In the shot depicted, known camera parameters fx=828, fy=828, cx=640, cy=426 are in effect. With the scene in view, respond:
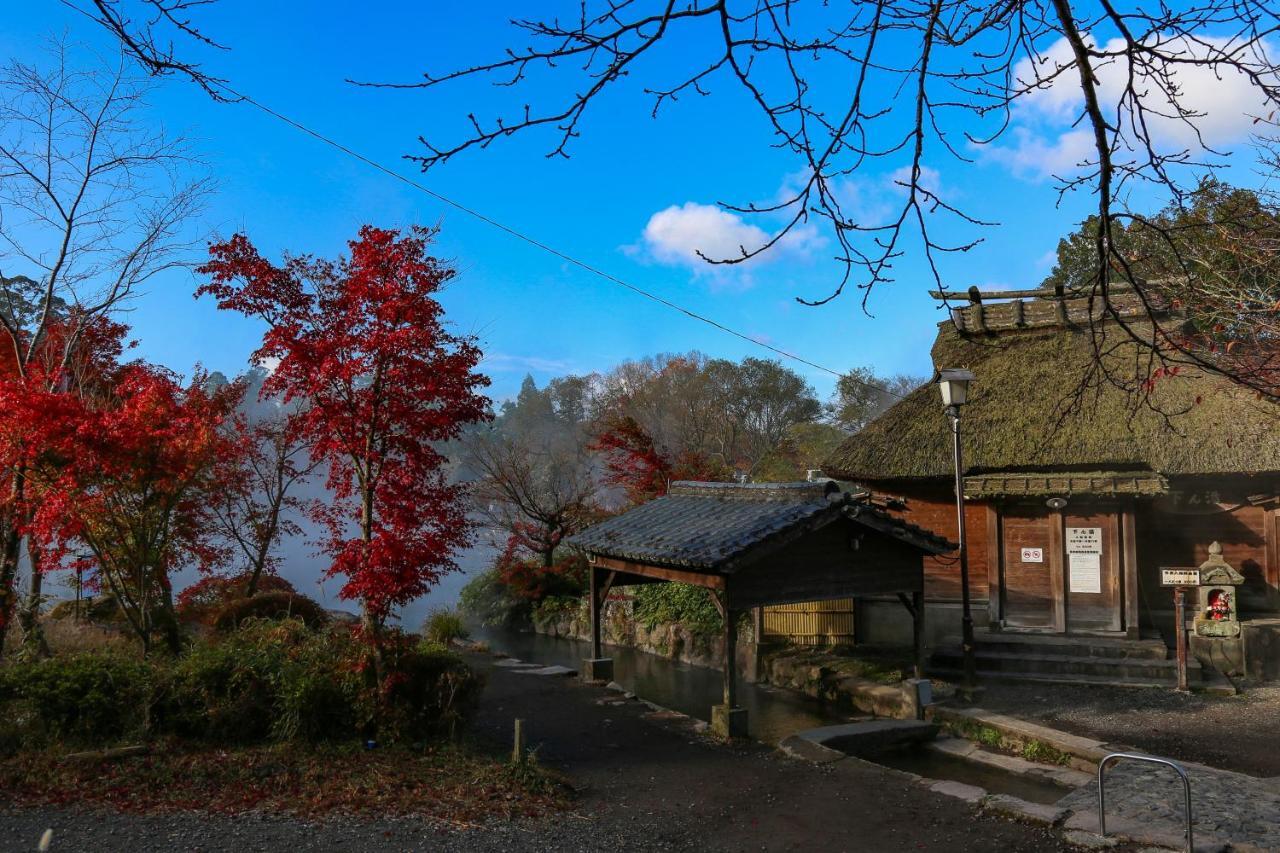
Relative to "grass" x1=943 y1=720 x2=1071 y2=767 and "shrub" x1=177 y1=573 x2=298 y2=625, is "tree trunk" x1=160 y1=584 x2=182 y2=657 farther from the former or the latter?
"grass" x1=943 y1=720 x2=1071 y2=767

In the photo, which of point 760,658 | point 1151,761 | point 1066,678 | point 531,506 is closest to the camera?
point 1151,761

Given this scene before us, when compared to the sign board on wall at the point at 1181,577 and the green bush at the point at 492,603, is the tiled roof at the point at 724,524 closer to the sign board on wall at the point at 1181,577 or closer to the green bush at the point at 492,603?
the sign board on wall at the point at 1181,577

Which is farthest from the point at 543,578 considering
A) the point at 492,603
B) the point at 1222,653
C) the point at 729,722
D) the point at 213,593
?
the point at 1222,653

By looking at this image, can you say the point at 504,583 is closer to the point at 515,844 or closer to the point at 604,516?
the point at 604,516

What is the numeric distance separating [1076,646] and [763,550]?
6388 millimetres

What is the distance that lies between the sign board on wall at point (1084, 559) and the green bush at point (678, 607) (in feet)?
21.4

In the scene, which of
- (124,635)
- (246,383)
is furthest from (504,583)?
(124,635)

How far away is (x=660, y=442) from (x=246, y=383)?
19672 millimetres

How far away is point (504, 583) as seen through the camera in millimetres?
23016

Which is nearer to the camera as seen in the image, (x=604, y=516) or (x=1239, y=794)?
(x=1239, y=794)

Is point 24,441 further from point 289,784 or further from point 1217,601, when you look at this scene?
point 1217,601

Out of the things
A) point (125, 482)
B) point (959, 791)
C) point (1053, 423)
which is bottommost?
point (959, 791)

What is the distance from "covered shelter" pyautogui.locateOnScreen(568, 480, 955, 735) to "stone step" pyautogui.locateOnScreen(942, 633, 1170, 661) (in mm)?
2540

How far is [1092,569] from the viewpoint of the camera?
1366 centimetres
